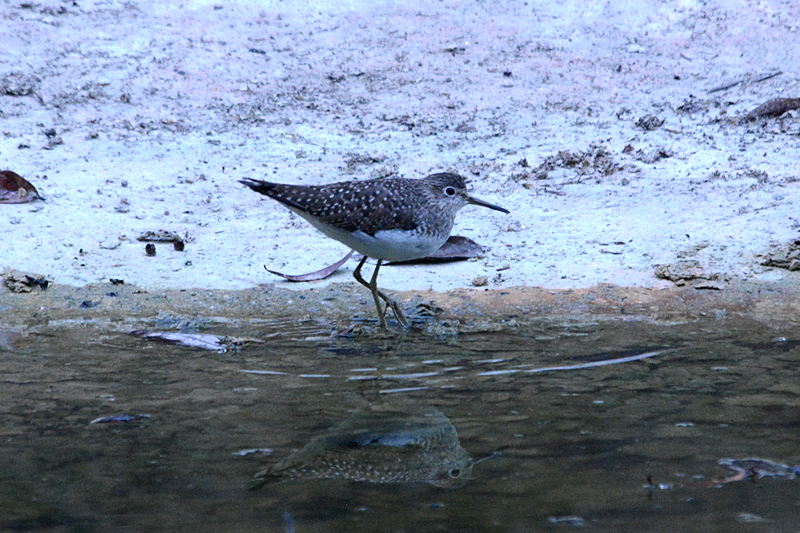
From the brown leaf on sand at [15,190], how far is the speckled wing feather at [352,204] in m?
2.36

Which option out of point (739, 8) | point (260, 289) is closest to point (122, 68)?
point (260, 289)

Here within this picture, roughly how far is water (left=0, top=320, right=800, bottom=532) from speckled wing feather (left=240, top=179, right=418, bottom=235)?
86 cm

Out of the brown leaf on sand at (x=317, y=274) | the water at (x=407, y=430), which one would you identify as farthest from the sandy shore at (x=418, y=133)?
the water at (x=407, y=430)

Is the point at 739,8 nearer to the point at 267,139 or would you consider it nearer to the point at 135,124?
the point at 267,139

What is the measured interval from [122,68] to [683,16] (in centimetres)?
681

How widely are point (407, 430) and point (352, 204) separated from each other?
2322 millimetres

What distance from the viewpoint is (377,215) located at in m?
5.17

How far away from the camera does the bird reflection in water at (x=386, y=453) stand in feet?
8.79

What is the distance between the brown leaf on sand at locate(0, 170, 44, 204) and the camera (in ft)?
21.4

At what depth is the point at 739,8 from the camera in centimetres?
1007

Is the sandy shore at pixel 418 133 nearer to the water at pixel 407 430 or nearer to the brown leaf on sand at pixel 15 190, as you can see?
the brown leaf on sand at pixel 15 190

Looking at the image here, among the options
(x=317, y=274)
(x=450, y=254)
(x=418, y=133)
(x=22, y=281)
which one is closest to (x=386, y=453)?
(x=317, y=274)

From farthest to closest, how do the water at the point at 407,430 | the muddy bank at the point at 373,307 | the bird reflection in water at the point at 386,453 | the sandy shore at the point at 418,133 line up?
the sandy shore at the point at 418,133
the muddy bank at the point at 373,307
the bird reflection in water at the point at 386,453
the water at the point at 407,430

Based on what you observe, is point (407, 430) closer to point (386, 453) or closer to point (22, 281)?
point (386, 453)
